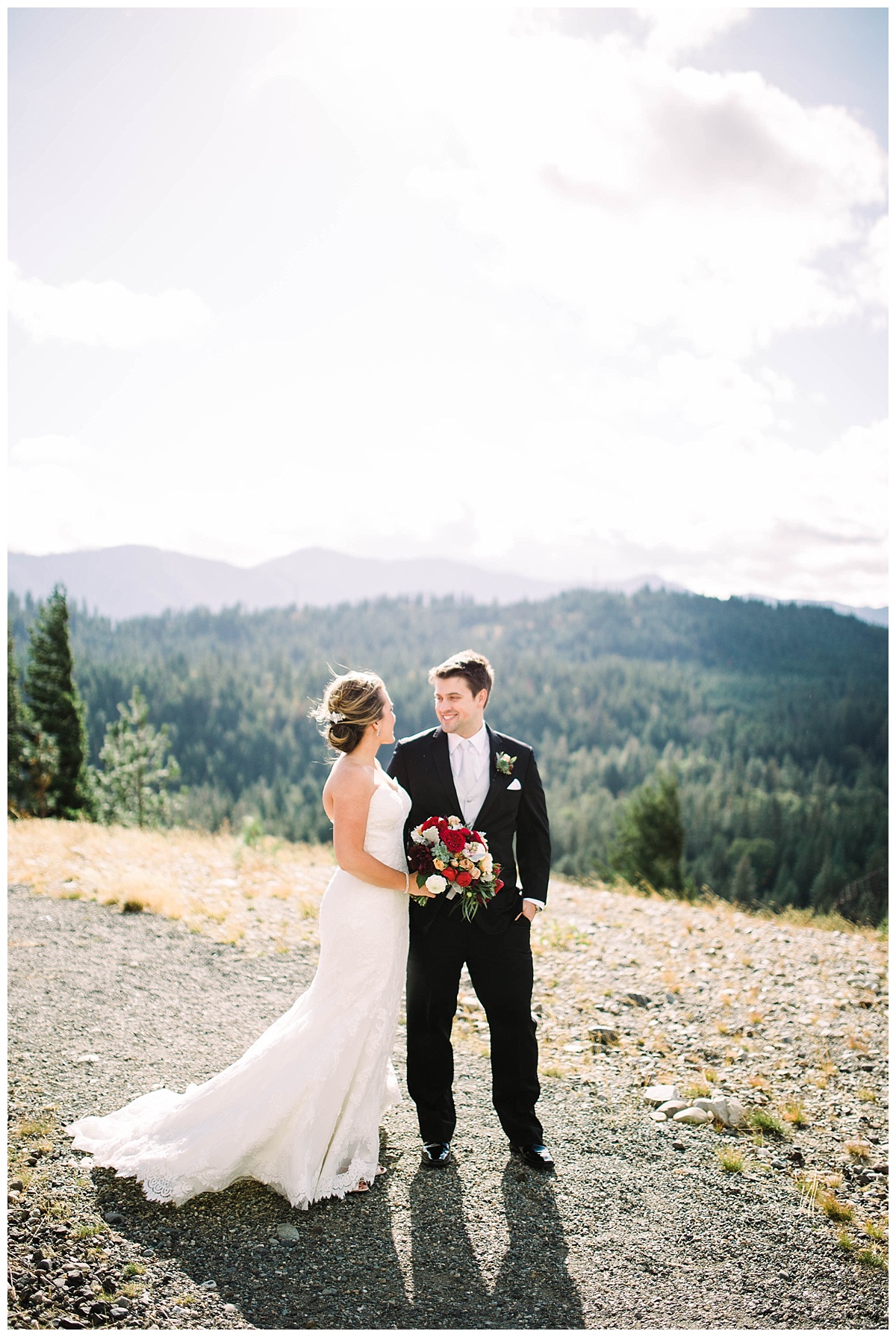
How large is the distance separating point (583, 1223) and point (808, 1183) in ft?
5.16

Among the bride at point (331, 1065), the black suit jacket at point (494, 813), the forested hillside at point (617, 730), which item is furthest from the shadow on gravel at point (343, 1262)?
the forested hillside at point (617, 730)

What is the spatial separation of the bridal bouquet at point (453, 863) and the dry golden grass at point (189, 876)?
17.2 ft

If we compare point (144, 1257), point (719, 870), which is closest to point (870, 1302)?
point (144, 1257)

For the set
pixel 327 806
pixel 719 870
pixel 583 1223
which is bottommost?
pixel 719 870

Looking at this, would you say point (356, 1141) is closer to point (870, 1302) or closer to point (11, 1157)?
point (11, 1157)

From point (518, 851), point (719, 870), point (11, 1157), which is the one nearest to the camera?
point (11, 1157)

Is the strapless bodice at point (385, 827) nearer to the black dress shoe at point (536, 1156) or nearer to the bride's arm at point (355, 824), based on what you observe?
the bride's arm at point (355, 824)

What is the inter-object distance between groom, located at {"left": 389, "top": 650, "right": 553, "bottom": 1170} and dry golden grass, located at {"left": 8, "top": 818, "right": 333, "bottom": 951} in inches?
184

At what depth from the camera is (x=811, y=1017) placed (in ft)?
24.8

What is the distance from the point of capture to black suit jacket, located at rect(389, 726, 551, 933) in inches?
181

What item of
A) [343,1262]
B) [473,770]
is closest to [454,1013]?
[343,1262]

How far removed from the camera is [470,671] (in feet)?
14.9

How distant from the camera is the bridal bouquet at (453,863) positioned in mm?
4176

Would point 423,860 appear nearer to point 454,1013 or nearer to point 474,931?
point 474,931
